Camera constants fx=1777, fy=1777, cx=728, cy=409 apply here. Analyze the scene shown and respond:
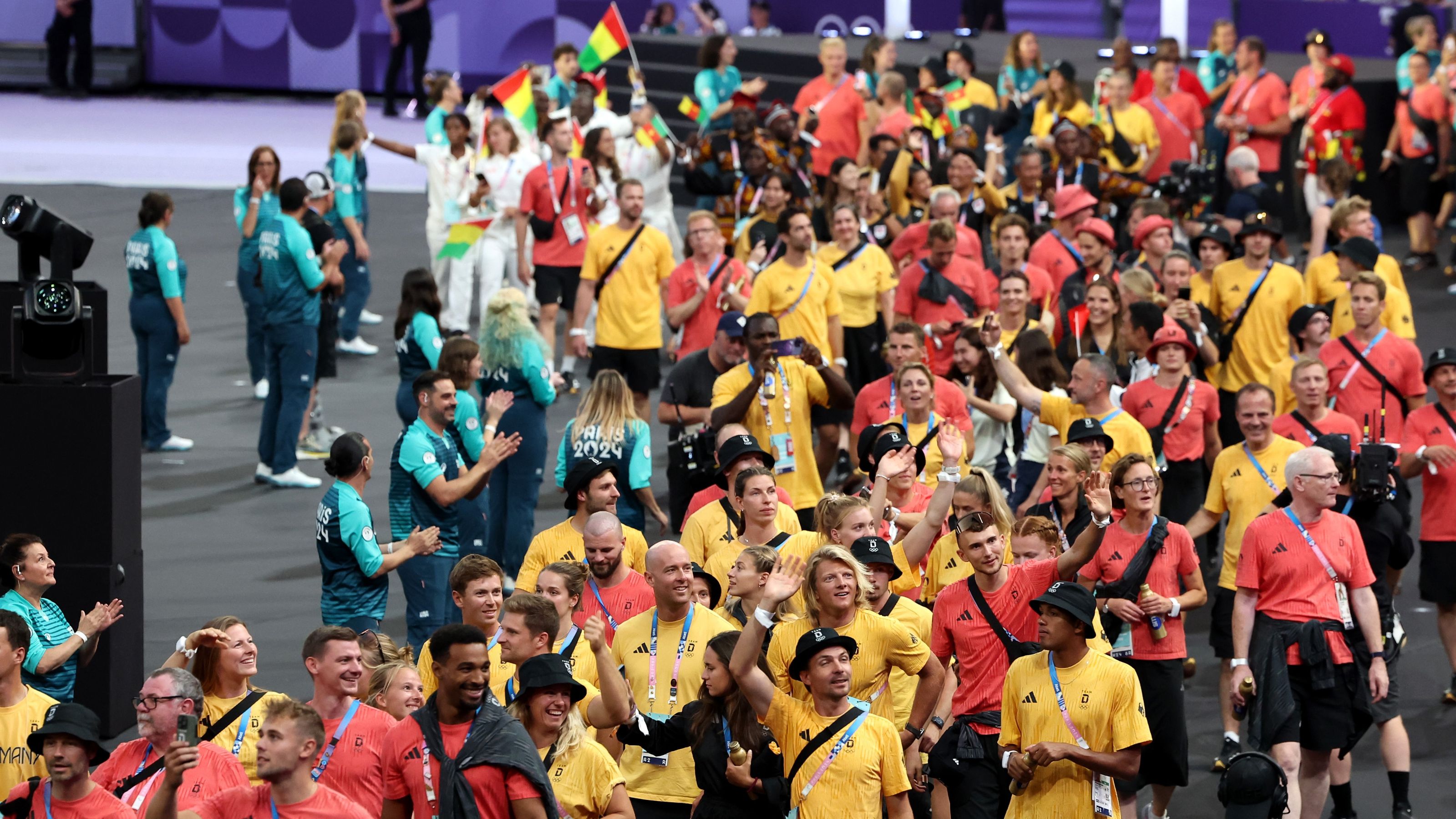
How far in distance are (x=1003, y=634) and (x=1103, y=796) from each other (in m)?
0.86

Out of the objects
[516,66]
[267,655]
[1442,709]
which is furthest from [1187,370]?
[516,66]

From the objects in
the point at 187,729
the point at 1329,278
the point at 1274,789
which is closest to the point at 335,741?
the point at 187,729

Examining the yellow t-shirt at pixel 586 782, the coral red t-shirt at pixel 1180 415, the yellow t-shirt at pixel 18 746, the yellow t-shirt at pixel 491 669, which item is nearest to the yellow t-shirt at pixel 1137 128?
the coral red t-shirt at pixel 1180 415

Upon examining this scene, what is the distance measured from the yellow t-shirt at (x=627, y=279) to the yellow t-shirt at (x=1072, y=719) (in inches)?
256

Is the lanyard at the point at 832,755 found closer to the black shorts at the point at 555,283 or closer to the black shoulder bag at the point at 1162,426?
the black shoulder bag at the point at 1162,426

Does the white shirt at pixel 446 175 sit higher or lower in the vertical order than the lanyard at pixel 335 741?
higher

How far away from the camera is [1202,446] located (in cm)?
998

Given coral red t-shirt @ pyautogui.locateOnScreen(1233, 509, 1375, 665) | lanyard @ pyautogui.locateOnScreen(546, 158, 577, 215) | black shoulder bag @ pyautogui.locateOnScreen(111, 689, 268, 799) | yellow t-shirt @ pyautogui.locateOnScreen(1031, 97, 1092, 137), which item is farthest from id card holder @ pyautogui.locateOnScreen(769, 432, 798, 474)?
yellow t-shirt @ pyautogui.locateOnScreen(1031, 97, 1092, 137)

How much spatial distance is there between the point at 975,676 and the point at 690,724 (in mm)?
1298

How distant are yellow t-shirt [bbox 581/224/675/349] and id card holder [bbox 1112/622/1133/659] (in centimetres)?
512

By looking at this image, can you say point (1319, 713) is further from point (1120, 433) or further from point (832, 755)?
point (832, 755)

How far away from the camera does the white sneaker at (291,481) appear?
12984mm

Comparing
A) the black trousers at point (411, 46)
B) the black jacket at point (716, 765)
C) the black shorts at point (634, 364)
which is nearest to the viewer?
the black jacket at point (716, 765)

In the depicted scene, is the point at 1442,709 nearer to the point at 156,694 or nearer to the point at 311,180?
the point at 156,694
